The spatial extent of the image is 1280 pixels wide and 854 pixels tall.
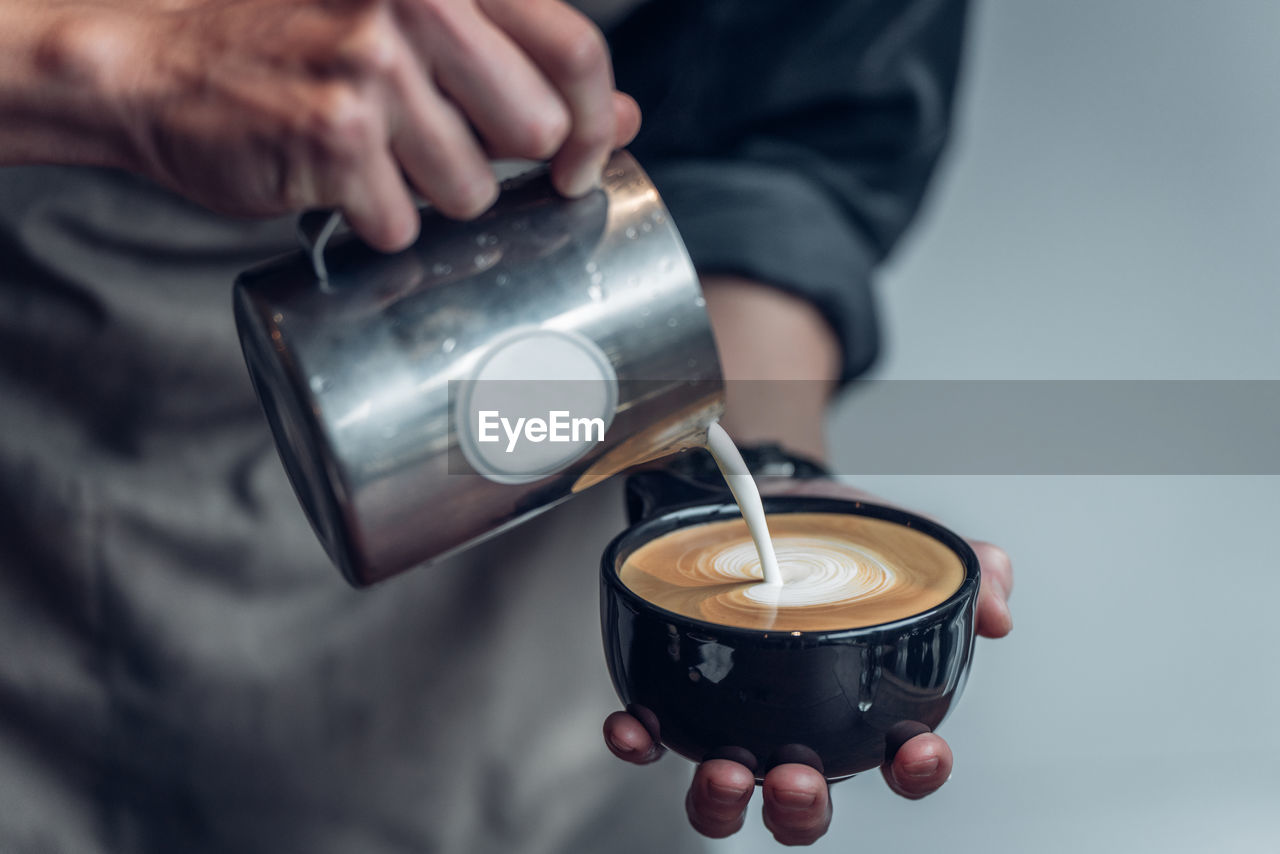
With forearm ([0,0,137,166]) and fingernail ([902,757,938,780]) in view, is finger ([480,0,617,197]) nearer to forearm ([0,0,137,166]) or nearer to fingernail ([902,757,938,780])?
forearm ([0,0,137,166])

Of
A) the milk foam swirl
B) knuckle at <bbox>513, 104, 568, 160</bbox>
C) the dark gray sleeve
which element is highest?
knuckle at <bbox>513, 104, 568, 160</bbox>

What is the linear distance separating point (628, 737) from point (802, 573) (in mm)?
178

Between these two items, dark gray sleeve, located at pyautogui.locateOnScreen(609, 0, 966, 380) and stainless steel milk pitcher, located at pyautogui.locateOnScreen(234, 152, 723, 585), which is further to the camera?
dark gray sleeve, located at pyautogui.locateOnScreen(609, 0, 966, 380)

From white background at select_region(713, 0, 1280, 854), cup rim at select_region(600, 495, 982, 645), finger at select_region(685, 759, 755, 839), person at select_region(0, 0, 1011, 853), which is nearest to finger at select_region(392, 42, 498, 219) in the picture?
person at select_region(0, 0, 1011, 853)

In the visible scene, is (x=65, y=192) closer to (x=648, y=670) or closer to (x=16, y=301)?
(x=16, y=301)

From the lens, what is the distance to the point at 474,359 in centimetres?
57

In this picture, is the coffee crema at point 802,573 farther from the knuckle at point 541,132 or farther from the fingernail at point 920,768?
the knuckle at point 541,132

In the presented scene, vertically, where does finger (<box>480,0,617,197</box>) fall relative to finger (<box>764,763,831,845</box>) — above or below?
above

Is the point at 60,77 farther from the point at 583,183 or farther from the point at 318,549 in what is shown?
the point at 318,549

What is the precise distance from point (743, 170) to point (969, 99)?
613 mm

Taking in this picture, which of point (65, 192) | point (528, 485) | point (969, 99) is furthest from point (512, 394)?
point (969, 99)

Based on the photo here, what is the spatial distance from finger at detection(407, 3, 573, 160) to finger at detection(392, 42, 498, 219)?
1cm

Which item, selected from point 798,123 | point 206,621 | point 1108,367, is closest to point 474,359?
point 206,621

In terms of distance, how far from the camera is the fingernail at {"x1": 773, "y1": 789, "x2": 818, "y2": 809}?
0.63m
